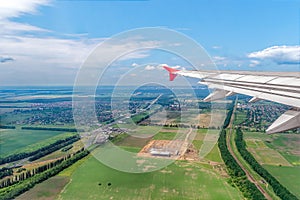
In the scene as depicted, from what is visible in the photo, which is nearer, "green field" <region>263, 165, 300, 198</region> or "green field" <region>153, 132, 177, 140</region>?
"green field" <region>263, 165, 300, 198</region>

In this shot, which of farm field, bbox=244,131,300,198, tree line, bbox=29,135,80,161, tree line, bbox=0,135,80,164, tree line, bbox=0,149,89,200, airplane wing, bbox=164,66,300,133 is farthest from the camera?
tree line, bbox=29,135,80,161

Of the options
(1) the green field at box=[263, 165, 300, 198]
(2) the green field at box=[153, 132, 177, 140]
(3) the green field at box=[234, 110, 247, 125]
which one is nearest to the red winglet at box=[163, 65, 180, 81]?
(1) the green field at box=[263, 165, 300, 198]

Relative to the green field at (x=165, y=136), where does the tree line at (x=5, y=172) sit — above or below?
below

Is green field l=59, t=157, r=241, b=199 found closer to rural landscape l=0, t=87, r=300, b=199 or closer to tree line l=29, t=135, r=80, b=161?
rural landscape l=0, t=87, r=300, b=199

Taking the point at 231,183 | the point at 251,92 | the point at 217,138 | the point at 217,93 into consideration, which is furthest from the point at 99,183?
the point at 217,138

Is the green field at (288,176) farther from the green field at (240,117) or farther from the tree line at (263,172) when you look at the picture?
the green field at (240,117)

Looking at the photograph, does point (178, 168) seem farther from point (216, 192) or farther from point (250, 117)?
point (250, 117)

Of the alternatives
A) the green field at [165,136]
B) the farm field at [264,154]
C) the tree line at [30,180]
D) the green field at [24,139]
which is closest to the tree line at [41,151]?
the green field at [24,139]

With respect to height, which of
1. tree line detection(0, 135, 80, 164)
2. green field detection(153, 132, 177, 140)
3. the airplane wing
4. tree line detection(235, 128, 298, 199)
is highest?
the airplane wing

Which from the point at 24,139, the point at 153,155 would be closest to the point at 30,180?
the point at 153,155

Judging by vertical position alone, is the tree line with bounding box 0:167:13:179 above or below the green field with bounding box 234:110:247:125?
below
